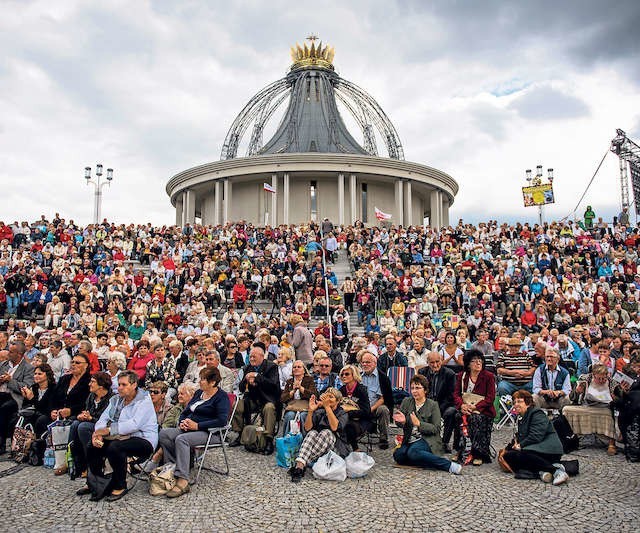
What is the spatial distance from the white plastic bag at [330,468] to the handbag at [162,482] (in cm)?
156

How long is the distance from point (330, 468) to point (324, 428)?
A: 520 mm

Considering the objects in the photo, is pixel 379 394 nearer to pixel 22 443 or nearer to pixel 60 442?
pixel 60 442

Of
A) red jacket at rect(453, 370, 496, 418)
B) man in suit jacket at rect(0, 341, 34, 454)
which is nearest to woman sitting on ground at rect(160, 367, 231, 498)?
man in suit jacket at rect(0, 341, 34, 454)

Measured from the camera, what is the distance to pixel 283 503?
17.9 ft

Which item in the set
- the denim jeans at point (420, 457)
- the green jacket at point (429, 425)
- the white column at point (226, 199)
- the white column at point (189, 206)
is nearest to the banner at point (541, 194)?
the white column at point (226, 199)

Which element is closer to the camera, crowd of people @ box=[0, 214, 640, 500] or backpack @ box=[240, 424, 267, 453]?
crowd of people @ box=[0, 214, 640, 500]

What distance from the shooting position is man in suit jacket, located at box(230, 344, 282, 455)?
7.82m

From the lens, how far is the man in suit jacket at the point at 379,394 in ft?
25.4

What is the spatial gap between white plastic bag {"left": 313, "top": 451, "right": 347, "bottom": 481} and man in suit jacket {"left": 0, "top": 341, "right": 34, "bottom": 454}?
14.3ft

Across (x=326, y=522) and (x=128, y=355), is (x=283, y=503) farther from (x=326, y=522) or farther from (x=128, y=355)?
(x=128, y=355)

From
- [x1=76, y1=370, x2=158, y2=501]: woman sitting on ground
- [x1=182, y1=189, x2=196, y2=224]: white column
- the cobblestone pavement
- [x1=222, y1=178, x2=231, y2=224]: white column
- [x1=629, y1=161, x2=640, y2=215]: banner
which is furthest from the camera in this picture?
[x1=629, y1=161, x2=640, y2=215]: banner

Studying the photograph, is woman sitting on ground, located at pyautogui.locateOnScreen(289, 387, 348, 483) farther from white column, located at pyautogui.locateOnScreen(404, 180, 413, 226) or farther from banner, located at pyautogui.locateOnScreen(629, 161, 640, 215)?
banner, located at pyautogui.locateOnScreen(629, 161, 640, 215)


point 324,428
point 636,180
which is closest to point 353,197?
point 636,180

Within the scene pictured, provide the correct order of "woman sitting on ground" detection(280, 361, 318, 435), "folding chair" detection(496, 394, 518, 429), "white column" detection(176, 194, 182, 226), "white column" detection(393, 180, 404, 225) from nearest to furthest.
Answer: "woman sitting on ground" detection(280, 361, 318, 435) → "folding chair" detection(496, 394, 518, 429) → "white column" detection(393, 180, 404, 225) → "white column" detection(176, 194, 182, 226)
